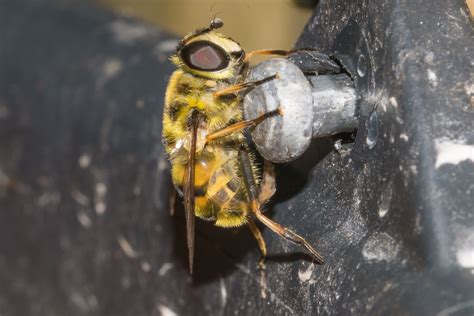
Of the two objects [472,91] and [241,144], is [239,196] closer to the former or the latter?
[241,144]

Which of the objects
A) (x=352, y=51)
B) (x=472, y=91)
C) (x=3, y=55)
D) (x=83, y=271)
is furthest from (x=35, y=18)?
(x=472, y=91)

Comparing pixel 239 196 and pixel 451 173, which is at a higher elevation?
pixel 451 173

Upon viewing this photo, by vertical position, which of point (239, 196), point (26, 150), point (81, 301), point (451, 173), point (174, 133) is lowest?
point (81, 301)

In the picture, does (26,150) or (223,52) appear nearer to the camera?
(223,52)

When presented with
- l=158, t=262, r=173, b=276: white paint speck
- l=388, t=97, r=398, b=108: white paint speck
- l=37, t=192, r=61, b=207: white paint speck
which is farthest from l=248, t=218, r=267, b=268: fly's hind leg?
l=37, t=192, r=61, b=207: white paint speck

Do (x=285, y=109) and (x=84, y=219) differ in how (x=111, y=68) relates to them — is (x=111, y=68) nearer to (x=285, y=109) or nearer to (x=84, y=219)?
(x=84, y=219)

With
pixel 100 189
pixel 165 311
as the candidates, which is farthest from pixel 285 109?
pixel 100 189

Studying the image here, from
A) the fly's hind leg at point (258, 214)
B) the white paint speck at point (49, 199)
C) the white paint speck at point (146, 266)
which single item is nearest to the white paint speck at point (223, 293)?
the fly's hind leg at point (258, 214)

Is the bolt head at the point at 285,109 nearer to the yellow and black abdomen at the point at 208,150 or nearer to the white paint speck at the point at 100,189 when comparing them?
the yellow and black abdomen at the point at 208,150
